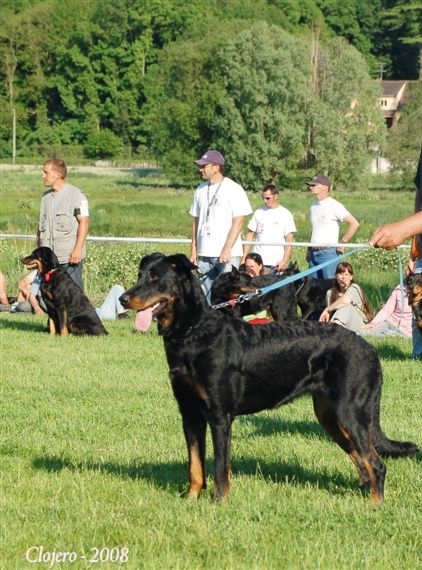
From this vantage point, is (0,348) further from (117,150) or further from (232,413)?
(117,150)

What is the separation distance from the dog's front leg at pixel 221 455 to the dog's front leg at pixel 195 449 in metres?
0.15

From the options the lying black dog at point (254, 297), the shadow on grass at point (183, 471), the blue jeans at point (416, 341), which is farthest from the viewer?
the lying black dog at point (254, 297)

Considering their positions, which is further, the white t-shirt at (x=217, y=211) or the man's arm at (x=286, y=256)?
the man's arm at (x=286, y=256)

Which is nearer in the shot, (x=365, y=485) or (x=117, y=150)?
(x=365, y=485)

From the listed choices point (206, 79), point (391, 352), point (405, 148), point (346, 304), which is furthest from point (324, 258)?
point (206, 79)

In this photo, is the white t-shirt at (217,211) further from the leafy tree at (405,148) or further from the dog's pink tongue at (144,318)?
the leafy tree at (405,148)

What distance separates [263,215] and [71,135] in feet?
280

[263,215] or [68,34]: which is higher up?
[68,34]

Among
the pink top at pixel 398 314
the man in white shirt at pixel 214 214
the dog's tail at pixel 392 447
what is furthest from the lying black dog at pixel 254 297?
the dog's tail at pixel 392 447

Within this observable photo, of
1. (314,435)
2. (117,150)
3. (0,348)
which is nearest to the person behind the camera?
(314,435)

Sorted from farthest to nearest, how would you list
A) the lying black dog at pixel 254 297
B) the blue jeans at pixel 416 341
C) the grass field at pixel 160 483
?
1. the lying black dog at pixel 254 297
2. the blue jeans at pixel 416 341
3. the grass field at pixel 160 483

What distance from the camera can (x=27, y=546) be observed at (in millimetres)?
5176

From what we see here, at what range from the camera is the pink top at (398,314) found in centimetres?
1355

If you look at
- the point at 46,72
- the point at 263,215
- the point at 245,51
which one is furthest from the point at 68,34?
the point at 263,215
